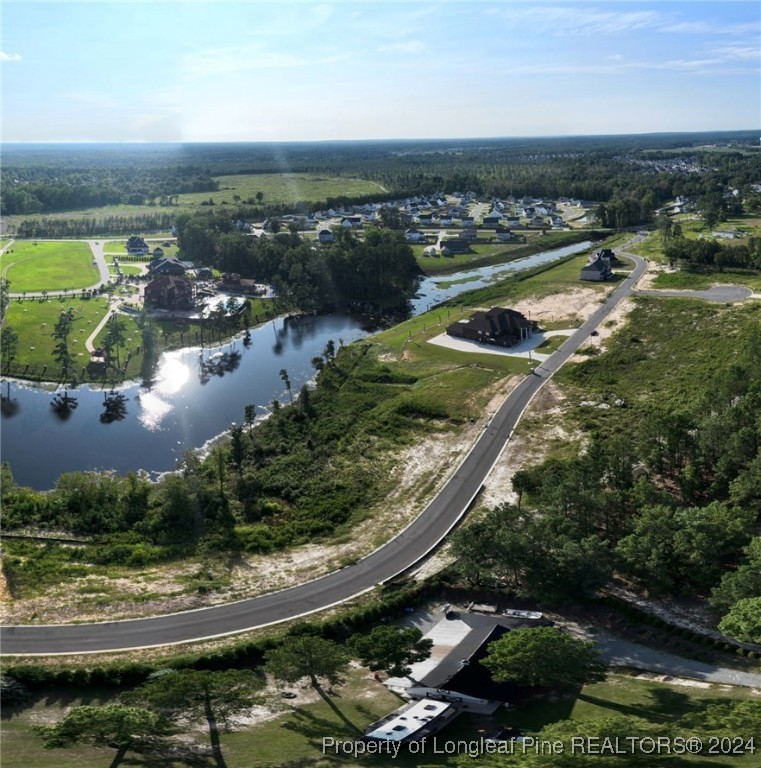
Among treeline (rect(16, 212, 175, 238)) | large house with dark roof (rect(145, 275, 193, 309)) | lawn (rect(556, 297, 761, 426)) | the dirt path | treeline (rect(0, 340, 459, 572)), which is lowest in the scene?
the dirt path

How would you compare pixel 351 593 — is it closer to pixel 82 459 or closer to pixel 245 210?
pixel 82 459

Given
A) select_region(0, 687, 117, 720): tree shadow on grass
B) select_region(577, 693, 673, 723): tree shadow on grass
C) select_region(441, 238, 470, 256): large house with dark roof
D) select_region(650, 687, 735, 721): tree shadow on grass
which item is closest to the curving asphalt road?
select_region(0, 687, 117, 720): tree shadow on grass

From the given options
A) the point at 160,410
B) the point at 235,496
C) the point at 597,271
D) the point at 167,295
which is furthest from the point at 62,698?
the point at 597,271

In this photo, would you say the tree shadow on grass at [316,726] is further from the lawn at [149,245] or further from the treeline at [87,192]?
the treeline at [87,192]

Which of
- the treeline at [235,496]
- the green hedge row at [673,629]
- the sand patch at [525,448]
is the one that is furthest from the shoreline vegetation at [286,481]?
the green hedge row at [673,629]

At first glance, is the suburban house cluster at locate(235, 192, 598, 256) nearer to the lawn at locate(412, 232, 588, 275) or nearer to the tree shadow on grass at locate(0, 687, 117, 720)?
the lawn at locate(412, 232, 588, 275)
